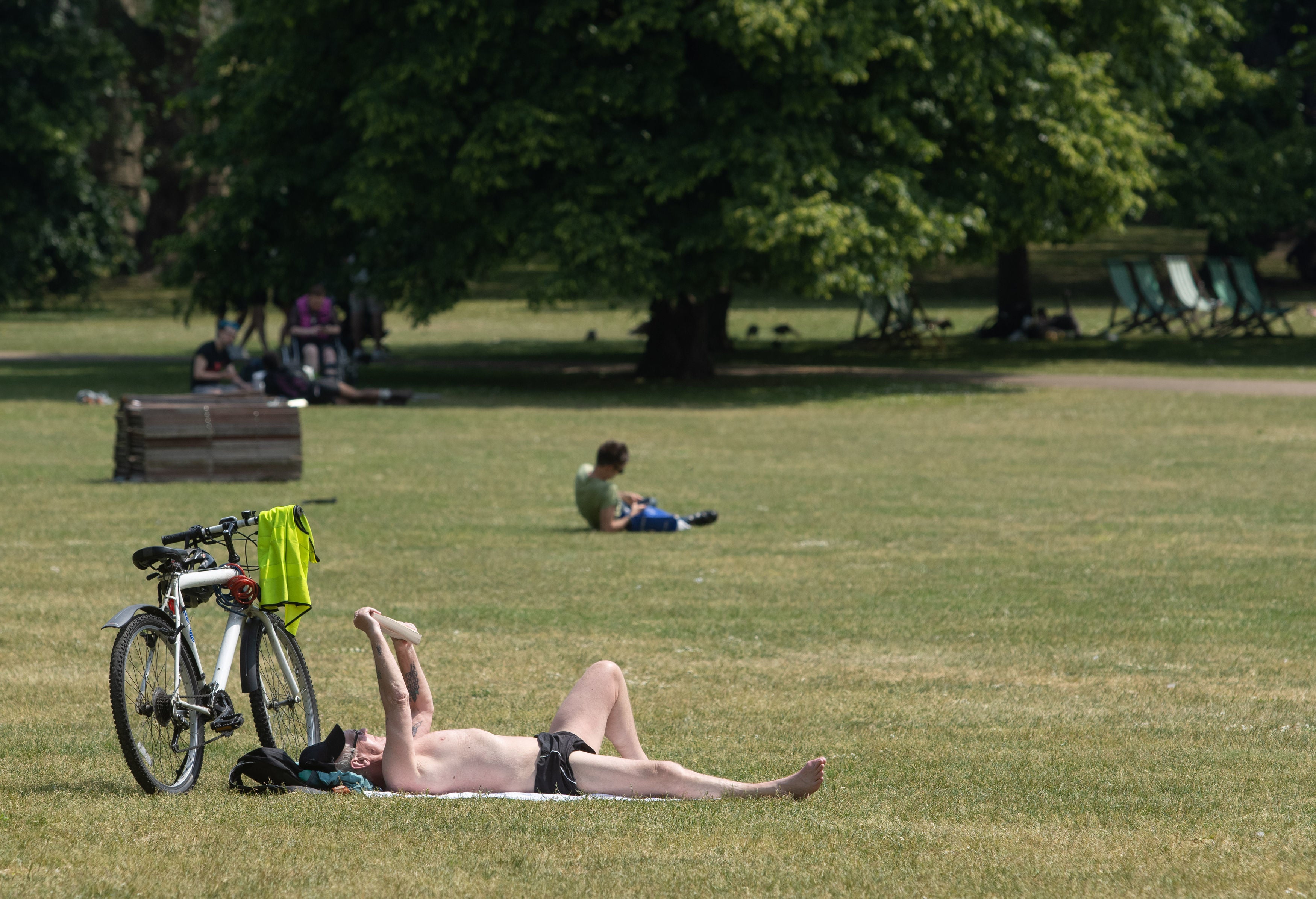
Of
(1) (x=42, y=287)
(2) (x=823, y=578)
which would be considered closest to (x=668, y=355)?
(2) (x=823, y=578)

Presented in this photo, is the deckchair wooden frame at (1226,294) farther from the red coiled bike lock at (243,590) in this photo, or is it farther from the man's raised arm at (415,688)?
the red coiled bike lock at (243,590)

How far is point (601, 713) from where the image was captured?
6590 millimetres

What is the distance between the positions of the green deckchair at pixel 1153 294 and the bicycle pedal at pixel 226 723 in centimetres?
3436

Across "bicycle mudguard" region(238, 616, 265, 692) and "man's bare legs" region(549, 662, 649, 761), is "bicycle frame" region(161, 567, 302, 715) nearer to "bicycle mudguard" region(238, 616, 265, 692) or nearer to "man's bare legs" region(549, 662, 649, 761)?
"bicycle mudguard" region(238, 616, 265, 692)

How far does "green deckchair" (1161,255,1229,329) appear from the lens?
3847cm

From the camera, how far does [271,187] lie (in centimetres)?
2909

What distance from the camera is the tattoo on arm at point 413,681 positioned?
21.6 ft

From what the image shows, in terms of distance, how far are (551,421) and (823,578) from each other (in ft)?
38.7

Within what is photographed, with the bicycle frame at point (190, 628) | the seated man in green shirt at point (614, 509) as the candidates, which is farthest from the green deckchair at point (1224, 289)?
the bicycle frame at point (190, 628)

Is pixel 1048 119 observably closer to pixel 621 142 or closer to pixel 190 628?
pixel 621 142

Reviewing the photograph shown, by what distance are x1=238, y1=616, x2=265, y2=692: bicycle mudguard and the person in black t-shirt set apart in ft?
48.9

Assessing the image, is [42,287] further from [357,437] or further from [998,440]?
[998,440]

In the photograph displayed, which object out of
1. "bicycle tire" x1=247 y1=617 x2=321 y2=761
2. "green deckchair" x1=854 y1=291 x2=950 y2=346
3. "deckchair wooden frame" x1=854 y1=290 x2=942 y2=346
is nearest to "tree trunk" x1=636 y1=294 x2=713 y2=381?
"green deckchair" x1=854 y1=291 x2=950 y2=346

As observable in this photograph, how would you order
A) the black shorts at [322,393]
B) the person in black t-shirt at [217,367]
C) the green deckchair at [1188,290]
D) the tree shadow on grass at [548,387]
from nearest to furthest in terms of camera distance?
the person in black t-shirt at [217,367] < the black shorts at [322,393] < the tree shadow on grass at [548,387] < the green deckchair at [1188,290]
